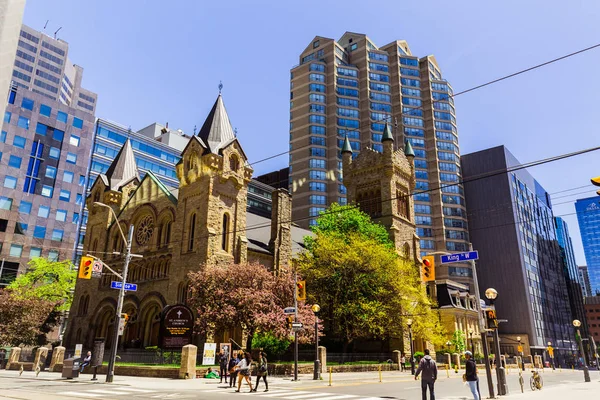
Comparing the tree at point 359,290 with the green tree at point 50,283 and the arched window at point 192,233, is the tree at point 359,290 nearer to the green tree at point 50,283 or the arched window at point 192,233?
the arched window at point 192,233

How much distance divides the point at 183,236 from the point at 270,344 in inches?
477

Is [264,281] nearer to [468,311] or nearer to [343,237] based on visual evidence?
[343,237]

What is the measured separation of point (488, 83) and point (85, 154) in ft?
253

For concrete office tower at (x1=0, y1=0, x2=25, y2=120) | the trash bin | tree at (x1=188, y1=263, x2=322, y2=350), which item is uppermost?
concrete office tower at (x1=0, y1=0, x2=25, y2=120)

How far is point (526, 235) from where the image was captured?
100m

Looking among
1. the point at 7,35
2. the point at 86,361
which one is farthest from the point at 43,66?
the point at 7,35

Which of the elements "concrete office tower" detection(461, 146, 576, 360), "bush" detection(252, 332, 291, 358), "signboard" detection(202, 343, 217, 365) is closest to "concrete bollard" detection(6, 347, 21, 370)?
"signboard" detection(202, 343, 217, 365)

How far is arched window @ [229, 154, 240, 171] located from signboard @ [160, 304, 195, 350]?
14.5 m

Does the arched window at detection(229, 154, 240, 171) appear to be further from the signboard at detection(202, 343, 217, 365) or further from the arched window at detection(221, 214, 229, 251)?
the signboard at detection(202, 343, 217, 365)

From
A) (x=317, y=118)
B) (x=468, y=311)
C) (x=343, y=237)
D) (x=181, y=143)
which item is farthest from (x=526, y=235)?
(x=181, y=143)

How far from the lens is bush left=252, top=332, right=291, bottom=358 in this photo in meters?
35.7

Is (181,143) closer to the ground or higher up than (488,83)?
higher up

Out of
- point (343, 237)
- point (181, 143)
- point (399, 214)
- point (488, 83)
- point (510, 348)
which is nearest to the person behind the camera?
point (488, 83)

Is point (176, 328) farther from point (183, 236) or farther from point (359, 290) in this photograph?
point (359, 290)
